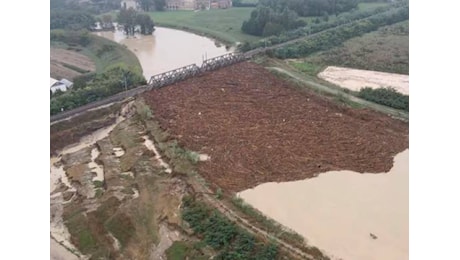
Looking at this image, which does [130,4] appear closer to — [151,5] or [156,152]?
[151,5]

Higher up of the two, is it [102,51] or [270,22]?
[270,22]

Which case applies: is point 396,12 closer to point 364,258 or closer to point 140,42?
point 140,42

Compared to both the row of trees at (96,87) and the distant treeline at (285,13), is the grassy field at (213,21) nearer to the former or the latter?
the distant treeline at (285,13)

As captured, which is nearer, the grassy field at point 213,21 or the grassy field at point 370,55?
the grassy field at point 370,55

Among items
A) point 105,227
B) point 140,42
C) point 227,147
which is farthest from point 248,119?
point 140,42

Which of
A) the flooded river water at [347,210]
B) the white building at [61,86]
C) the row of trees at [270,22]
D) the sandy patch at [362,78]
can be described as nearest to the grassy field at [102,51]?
the white building at [61,86]

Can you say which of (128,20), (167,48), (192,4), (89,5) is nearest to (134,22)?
(128,20)
